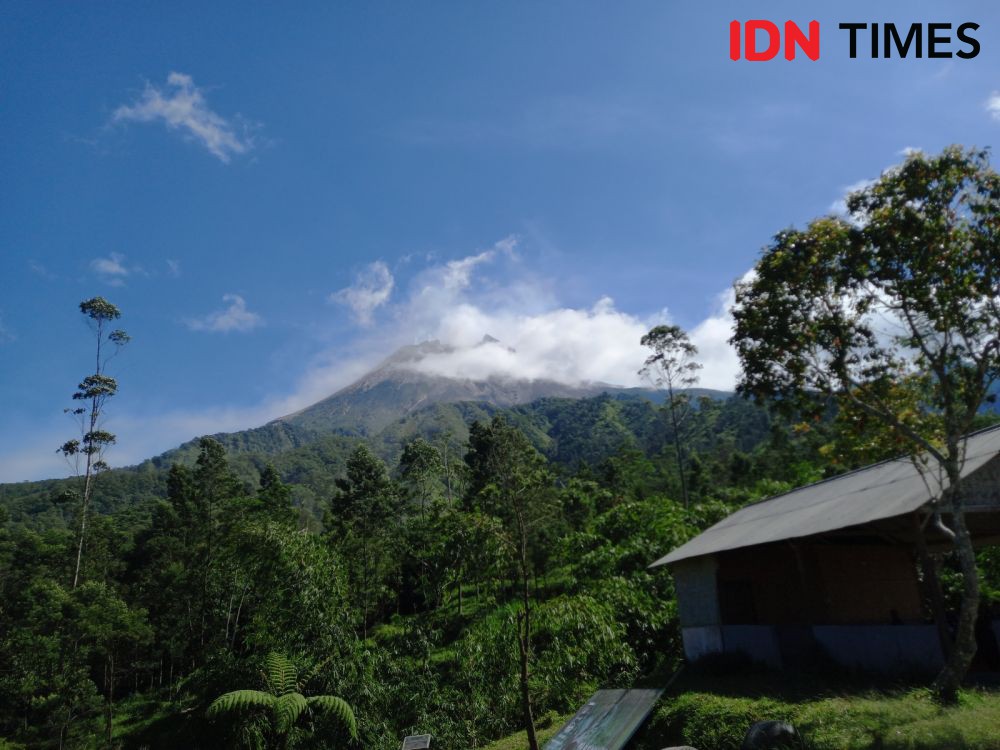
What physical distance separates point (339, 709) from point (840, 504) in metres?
10.2

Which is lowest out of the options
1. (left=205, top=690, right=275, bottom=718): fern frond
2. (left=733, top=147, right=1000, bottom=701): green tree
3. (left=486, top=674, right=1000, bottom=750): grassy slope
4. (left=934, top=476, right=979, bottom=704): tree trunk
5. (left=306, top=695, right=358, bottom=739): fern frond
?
(left=306, top=695, right=358, bottom=739): fern frond

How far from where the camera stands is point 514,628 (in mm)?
11961

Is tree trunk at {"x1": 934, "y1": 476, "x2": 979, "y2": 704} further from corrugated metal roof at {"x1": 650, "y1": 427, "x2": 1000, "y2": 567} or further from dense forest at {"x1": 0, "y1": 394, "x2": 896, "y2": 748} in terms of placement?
dense forest at {"x1": 0, "y1": 394, "x2": 896, "y2": 748}

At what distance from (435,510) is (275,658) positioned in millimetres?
21032

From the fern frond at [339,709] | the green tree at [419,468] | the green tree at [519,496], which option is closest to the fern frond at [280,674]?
the fern frond at [339,709]

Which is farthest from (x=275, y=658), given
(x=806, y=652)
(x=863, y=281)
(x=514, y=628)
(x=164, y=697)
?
(x=164, y=697)

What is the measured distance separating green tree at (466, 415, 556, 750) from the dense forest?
14 cm

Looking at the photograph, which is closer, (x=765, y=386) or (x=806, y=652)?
(x=765, y=386)

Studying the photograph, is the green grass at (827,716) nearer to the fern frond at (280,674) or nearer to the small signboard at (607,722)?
the small signboard at (607,722)

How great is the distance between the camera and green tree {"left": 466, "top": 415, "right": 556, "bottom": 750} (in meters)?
Answer: 9.66

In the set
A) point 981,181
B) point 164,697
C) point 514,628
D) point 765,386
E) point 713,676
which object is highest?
point 981,181

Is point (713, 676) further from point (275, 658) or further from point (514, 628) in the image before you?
point (275, 658)

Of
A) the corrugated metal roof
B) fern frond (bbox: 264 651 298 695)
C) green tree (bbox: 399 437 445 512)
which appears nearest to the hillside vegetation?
green tree (bbox: 399 437 445 512)


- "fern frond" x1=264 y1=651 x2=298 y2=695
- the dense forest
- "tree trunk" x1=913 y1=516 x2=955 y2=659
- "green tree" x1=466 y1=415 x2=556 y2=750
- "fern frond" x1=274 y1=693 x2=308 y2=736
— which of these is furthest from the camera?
"fern frond" x1=264 y1=651 x2=298 y2=695
